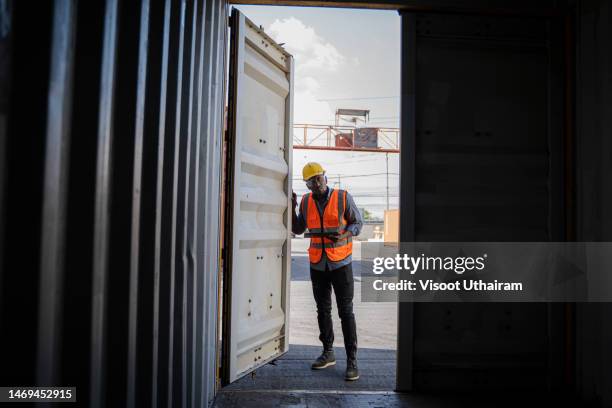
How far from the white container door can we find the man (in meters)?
0.30

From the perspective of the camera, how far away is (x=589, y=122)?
147 inches

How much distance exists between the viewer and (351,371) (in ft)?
14.1

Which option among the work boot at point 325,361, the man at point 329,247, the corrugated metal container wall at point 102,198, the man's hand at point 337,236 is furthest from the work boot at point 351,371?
the corrugated metal container wall at point 102,198

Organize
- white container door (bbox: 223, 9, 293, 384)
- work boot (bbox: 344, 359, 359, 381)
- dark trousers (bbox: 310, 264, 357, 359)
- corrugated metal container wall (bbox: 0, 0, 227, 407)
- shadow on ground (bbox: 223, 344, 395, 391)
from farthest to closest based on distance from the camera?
dark trousers (bbox: 310, 264, 357, 359)
work boot (bbox: 344, 359, 359, 381)
shadow on ground (bbox: 223, 344, 395, 391)
white container door (bbox: 223, 9, 293, 384)
corrugated metal container wall (bbox: 0, 0, 227, 407)

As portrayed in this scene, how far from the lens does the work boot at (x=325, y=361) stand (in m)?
4.59

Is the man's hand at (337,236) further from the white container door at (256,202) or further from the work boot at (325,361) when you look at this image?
the work boot at (325,361)

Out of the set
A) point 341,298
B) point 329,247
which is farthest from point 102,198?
point 341,298

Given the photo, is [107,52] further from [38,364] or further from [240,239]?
[240,239]

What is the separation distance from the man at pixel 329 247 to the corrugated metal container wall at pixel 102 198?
1.81 meters

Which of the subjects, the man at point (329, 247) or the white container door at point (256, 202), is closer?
the white container door at point (256, 202)

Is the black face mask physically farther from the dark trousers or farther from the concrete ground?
the concrete ground

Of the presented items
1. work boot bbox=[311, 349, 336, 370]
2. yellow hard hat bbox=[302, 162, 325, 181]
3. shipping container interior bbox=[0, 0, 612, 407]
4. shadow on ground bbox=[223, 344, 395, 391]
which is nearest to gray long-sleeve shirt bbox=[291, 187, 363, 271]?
yellow hard hat bbox=[302, 162, 325, 181]

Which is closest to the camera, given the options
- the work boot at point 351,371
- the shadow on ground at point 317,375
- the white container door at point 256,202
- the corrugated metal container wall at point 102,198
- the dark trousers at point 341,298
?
the corrugated metal container wall at point 102,198

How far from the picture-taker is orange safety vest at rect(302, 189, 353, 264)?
4.48 meters
